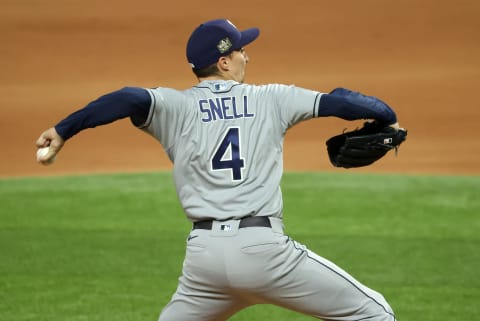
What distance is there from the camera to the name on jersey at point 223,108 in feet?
15.1

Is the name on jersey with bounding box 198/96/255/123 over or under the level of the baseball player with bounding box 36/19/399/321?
over

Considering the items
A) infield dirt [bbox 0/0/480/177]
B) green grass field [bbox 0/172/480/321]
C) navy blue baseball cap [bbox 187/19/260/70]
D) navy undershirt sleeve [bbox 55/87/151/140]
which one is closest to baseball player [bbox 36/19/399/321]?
navy undershirt sleeve [bbox 55/87/151/140]

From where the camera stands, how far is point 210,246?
14.8 feet

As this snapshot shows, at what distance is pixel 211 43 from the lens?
4762mm

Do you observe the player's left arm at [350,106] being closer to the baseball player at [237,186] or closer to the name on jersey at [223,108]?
the baseball player at [237,186]

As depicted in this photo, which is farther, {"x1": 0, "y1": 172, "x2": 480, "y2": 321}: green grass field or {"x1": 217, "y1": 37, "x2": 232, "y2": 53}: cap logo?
{"x1": 0, "y1": 172, "x2": 480, "y2": 321}: green grass field

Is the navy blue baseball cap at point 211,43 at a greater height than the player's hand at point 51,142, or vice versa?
the navy blue baseball cap at point 211,43

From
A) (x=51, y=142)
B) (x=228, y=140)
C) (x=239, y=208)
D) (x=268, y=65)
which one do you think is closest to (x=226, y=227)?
(x=239, y=208)

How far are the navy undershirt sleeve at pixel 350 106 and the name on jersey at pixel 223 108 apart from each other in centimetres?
35

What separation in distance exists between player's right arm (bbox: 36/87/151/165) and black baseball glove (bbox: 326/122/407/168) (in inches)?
40.7

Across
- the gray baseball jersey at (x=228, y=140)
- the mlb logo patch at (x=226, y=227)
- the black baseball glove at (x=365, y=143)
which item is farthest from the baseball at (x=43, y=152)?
the black baseball glove at (x=365, y=143)

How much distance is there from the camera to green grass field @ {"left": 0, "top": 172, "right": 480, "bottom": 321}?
7.18 metres

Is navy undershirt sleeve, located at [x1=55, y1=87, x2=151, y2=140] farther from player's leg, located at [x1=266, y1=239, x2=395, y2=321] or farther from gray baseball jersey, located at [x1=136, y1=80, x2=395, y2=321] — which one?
player's leg, located at [x1=266, y1=239, x2=395, y2=321]

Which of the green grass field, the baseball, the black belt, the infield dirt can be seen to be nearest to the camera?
the baseball
